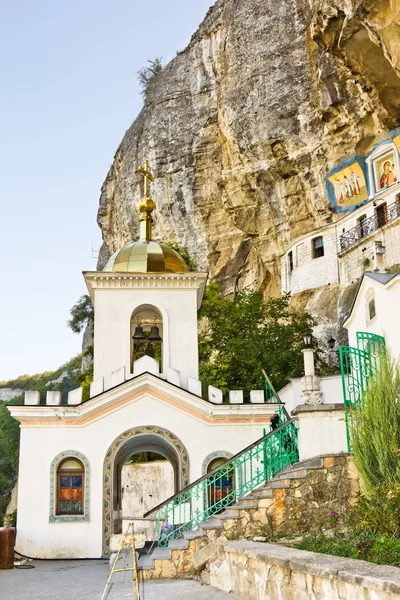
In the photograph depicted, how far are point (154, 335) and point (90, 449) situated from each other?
11.6ft

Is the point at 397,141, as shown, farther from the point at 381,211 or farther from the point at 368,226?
the point at 368,226

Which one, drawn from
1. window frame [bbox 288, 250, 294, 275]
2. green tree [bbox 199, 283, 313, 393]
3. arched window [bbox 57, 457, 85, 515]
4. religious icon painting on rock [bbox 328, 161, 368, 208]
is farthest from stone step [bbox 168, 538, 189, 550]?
window frame [bbox 288, 250, 294, 275]

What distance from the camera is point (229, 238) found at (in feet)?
143

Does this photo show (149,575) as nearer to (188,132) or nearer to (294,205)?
(294,205)

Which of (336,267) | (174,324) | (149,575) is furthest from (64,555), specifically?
(336,267)

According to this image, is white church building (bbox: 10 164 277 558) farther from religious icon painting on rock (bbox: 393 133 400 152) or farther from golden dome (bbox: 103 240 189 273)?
religious icon painting on rock (bbox: 393 133 400 152)

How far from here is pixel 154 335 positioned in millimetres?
16672

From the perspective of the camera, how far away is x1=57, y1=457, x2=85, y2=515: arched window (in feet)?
45.6

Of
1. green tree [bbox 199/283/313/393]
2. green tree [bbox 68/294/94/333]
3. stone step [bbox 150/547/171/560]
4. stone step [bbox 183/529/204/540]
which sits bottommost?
stone step [bbox 150/547/171/560]

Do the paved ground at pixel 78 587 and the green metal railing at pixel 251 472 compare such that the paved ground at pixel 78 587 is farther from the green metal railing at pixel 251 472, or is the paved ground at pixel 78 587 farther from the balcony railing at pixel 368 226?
the balcony railing at pixel 368 226

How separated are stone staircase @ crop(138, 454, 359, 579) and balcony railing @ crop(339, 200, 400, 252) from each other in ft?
83.3

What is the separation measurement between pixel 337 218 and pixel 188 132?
1315 centimetres

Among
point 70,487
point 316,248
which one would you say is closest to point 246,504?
point 70,487

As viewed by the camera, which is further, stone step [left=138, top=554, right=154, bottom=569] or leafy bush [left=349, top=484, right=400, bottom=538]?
stone step [left=138, top=554, right=154, bottom=569]
